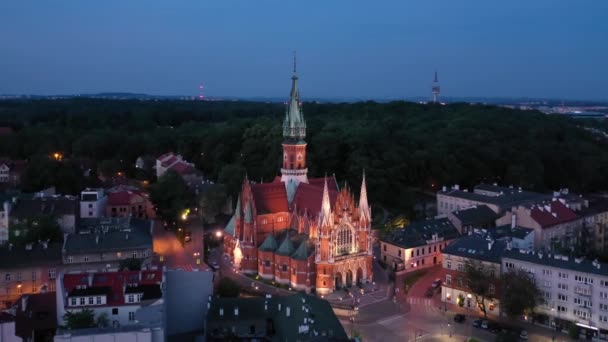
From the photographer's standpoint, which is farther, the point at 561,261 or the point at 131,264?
the point at 131,264

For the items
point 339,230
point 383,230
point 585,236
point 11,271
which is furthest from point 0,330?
point 585,236

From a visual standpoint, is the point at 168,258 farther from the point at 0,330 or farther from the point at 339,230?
the point at 0,330

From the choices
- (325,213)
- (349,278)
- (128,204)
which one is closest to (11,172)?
(128,204)

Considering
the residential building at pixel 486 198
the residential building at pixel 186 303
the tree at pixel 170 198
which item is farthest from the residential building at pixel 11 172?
the residential building at pixel 486 198

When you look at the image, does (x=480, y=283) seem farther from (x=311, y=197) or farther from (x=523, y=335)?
(x=311, y=197)

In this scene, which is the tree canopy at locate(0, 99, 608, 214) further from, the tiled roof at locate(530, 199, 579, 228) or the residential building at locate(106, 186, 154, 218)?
the tiled roof at locate(530, 199, 579, 228)

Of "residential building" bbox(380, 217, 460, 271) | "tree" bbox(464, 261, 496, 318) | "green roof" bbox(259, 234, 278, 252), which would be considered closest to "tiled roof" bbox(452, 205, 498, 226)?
"residential building" bbox(380, 217, 460, 271)
